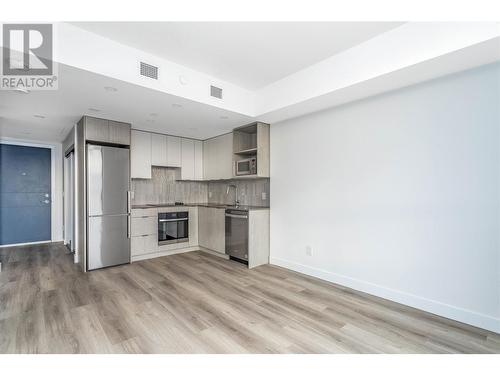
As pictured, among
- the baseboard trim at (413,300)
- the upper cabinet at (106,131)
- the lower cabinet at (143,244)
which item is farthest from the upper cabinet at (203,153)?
the baseboard trim at (413,300)

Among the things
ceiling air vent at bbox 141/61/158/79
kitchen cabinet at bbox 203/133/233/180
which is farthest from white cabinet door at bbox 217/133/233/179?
ceiling air vent at bbox 141/61/158/79

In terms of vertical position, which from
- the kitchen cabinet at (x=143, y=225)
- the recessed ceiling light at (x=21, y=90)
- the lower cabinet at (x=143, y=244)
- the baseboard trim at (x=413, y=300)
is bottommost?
the baseboard trim at (x=413, y=300)

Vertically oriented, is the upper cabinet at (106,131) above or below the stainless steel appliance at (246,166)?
above

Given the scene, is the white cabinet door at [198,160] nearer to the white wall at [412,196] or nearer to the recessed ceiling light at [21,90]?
the white wall at [412,196]

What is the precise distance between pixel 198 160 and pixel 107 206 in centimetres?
217

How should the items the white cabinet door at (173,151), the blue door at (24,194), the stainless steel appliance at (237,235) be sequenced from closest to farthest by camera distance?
1. the stainless steel appliance at (237,235)
2. the white cabinet door at (173,151)
3. the blue door at (24,194)

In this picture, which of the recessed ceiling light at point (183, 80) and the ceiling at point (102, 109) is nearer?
the ceiling at point (102, 109)

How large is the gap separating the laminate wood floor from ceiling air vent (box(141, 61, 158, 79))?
2496 millimetres

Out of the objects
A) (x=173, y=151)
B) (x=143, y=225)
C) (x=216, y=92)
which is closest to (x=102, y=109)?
(x=216, y=92)

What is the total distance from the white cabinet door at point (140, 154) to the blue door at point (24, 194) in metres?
2.88

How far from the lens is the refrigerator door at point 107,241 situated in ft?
12.3

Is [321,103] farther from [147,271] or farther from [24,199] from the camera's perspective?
[24,199]

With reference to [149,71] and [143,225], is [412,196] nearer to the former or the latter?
[149,71]

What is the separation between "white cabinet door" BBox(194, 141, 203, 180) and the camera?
546 centimetres
